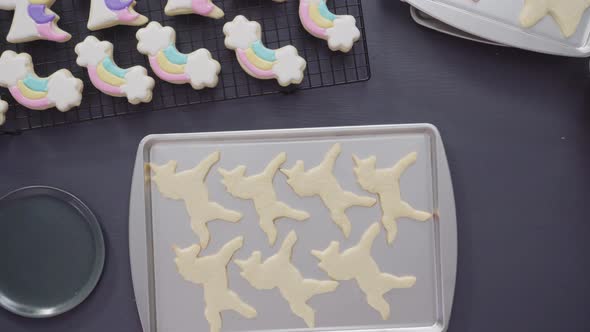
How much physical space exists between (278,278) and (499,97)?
55cm

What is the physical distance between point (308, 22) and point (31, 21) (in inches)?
19.6

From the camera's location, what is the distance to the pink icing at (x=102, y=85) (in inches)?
36.5

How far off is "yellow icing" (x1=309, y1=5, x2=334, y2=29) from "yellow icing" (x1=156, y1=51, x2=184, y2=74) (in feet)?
0.83

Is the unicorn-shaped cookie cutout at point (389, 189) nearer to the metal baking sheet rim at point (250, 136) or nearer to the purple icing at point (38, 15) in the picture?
the metal baking sheet rim at point (250, 136)

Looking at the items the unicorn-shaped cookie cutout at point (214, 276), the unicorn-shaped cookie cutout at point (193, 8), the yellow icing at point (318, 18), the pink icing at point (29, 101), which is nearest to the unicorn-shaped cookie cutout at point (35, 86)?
the pink icing at point (29, 101)

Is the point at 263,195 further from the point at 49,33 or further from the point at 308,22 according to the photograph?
the point at 49,33

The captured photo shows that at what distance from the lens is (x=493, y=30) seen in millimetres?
Answer: 923

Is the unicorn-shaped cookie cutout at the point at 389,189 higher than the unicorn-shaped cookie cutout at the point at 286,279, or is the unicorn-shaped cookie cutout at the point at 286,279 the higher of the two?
the unicorn-shaped cookie cutout at the point at 389,189

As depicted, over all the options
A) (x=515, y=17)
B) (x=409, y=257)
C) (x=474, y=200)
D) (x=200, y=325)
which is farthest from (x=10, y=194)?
(x=515, y=17)

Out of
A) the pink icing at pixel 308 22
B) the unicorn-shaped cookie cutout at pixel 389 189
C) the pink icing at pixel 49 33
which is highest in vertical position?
the pink icing at pixel 49 33

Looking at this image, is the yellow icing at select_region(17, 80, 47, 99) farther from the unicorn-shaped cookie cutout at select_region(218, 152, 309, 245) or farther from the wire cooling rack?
the unicorn-shaped cookie cutout at select_region(218, 152, 309, 245)

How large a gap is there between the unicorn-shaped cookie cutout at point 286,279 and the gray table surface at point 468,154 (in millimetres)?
237

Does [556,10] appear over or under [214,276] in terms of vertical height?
over

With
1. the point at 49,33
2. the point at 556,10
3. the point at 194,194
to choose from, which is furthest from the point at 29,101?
the point at 556,10
